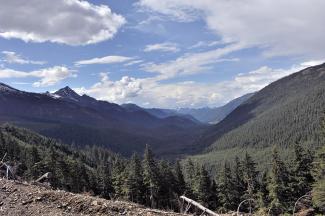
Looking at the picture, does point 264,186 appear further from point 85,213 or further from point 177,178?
point 85,213

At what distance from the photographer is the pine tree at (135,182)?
264 feet

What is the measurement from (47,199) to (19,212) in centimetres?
116

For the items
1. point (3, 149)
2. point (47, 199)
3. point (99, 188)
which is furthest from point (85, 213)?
point (3, 149)

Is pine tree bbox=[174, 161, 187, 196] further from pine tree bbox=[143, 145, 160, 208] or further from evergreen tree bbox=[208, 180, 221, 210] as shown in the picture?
evergreen tree bbox=[208, 180, 221, 210]

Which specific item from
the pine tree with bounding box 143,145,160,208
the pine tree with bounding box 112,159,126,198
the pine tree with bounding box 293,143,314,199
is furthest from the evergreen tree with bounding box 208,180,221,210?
the pine tree with bounding box 293,143,314,199

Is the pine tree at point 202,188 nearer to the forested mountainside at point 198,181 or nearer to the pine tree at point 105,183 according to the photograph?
the forested mountainside at point 198,181

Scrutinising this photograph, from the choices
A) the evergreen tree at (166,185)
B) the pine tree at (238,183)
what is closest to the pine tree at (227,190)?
the pine tree at (238,183)

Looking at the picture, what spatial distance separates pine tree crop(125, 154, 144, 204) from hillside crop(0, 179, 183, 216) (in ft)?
209

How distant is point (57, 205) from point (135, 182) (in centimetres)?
6625

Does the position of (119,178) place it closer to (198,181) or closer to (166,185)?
(166,185)

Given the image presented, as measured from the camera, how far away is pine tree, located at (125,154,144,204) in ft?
264

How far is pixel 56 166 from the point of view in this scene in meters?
88.6

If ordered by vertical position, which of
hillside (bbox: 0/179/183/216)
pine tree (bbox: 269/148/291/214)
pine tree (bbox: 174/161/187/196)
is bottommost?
pine tree (bbox: 174/161/187/196)

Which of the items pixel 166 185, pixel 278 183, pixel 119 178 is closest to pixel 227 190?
pixel 166 185
